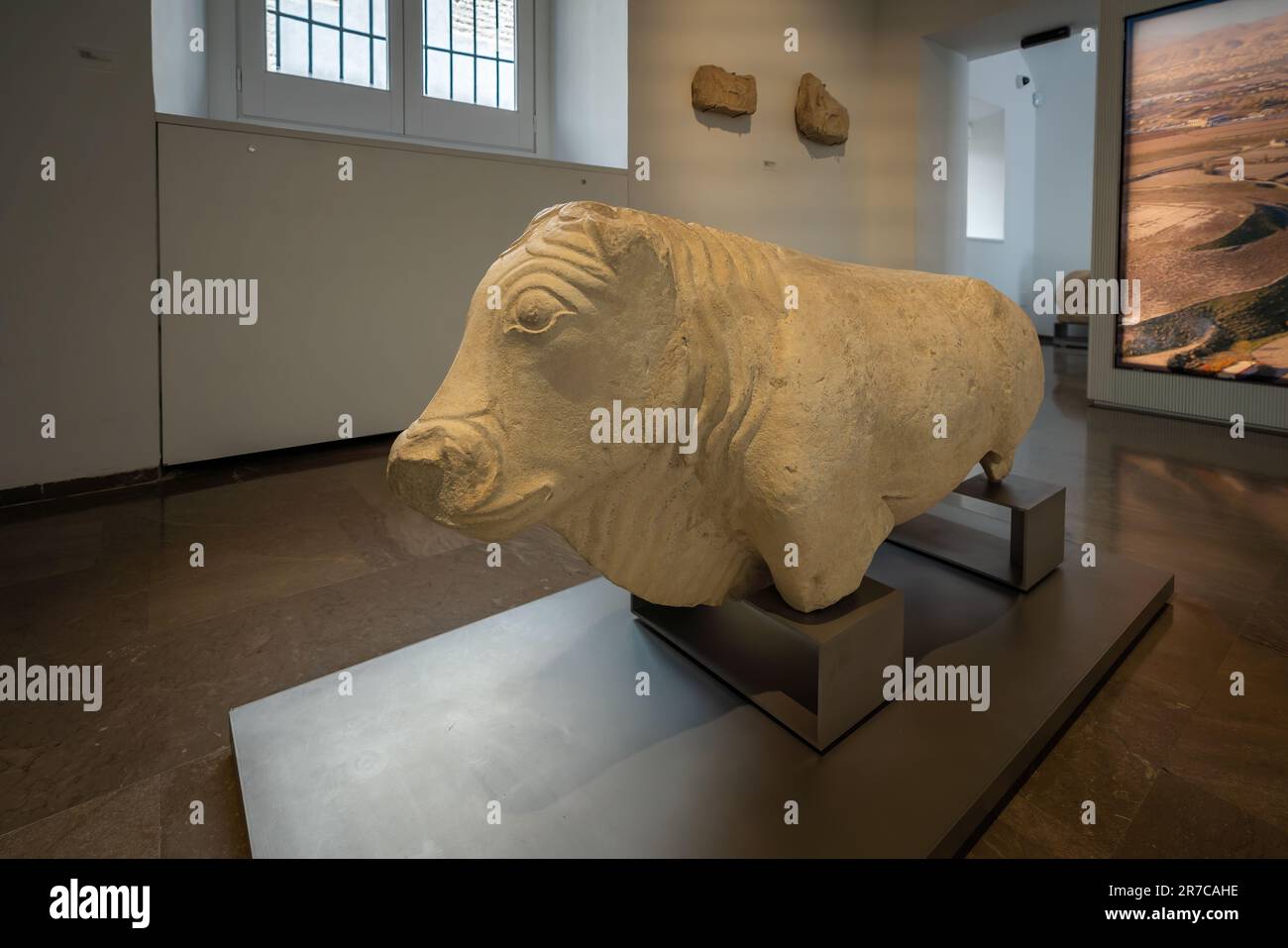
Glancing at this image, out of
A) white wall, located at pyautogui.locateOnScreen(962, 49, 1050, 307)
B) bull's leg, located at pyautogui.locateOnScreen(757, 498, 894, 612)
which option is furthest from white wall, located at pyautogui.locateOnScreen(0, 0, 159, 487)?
white wall, located at pyautogui.locateOnScreen(962, 49, 1050, 307)

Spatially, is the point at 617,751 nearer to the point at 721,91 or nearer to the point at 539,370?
the point at 539,370

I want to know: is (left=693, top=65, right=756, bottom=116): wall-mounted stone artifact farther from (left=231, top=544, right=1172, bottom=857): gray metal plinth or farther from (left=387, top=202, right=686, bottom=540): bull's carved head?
(left=387, top=202, right=686, bottom=540): bull's carved head

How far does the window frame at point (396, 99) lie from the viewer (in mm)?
4277

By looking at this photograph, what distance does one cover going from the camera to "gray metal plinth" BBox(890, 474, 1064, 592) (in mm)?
2006

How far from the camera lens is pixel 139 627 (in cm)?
211

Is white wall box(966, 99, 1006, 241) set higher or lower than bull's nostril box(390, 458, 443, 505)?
higher

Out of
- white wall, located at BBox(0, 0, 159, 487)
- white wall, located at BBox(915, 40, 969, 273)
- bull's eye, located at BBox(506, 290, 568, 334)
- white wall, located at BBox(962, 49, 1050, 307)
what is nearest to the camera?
bull's eye, located at BBox(506, 290, 568, 334)

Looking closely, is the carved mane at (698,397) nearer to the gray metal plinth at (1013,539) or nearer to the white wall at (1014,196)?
the gray metal plinth at (1013,539)

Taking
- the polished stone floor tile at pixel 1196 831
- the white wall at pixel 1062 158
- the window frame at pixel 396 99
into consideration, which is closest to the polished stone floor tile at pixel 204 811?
the polished stone floor tile at pixel 1196 831

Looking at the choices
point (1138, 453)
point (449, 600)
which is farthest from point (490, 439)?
point (1138, 453)

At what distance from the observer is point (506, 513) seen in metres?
1.14

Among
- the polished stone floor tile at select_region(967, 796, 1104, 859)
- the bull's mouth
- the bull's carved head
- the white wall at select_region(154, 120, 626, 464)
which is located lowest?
the polished stone floor tile at select_region(967, 796, 1104, 859)

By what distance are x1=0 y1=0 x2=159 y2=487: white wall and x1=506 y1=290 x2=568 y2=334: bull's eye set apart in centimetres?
322

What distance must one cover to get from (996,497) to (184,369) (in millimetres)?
3638
